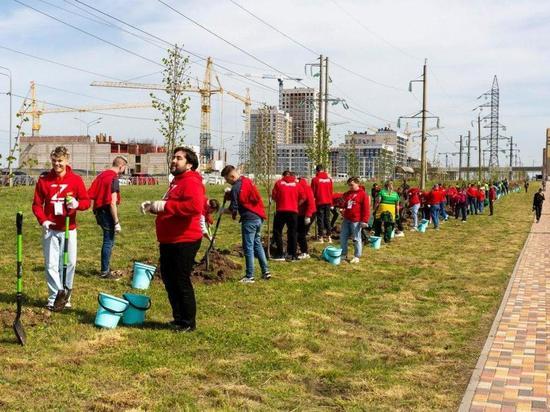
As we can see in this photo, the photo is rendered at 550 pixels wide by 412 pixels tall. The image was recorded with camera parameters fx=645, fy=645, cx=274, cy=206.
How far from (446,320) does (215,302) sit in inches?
Answer: 116

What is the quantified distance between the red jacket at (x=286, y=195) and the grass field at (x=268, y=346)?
130cm

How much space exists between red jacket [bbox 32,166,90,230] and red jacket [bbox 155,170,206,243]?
1270 mm

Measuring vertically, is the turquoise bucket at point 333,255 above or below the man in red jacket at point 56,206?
below

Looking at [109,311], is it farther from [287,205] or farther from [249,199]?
[287,205]

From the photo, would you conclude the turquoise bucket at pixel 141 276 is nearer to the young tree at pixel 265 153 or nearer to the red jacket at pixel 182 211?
the red jacket at pixel 182 211

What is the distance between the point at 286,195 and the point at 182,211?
5886mm

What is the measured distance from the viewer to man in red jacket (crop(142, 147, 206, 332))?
6473mm

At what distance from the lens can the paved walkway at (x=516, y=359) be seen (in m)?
4.98

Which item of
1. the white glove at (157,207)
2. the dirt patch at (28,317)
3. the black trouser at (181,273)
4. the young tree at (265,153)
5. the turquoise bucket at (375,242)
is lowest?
the turquoise bucket at (375,242)

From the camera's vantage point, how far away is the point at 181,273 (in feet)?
21.9

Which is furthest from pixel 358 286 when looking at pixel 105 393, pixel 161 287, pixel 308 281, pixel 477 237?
pixel 477 237

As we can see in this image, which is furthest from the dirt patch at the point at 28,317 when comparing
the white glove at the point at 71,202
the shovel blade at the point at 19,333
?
the white glove at the point at 71,202

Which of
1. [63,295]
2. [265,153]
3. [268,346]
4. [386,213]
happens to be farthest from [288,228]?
[268,346]

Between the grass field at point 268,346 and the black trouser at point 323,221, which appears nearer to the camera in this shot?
the grass field at point 268,346
